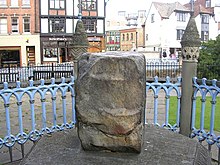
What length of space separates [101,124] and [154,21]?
4633 cm

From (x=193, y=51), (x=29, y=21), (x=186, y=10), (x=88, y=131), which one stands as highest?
(x=186, y=10)

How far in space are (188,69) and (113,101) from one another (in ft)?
7.74

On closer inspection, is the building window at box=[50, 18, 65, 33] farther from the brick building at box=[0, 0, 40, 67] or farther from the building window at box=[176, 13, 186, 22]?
the building window at box=[176, 13, 186, 22]

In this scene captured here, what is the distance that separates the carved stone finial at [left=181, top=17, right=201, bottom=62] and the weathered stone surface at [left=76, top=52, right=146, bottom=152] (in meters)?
2.09

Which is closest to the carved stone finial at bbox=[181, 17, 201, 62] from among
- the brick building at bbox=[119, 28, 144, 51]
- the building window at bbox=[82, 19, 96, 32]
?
the building window at bbox=[82, 19, 96, 32]

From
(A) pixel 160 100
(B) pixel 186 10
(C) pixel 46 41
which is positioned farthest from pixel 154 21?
(A) pixel 160 100

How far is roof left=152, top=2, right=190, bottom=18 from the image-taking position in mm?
45500

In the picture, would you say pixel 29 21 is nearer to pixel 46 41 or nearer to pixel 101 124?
pixel 46 41

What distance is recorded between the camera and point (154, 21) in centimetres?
4750

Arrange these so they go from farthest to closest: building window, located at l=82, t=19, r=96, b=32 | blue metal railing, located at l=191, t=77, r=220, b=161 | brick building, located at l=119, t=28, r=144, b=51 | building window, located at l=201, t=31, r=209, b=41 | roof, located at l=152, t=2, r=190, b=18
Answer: brick building, located at l=119, t=28, r=144, b=51
building window, located at l=201, t=31, r=209, b=41
roof, located at l=152, t=2, r=190, b=18
building window, located at l=82, t=19, r=96, b=32
blue metal railing, located at l=191, t=77, r=220, b=161

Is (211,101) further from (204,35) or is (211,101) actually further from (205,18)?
(205,18)

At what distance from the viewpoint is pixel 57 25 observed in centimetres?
3391

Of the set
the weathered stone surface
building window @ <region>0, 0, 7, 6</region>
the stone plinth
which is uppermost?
building window @ <region>0, 0, 7, 6</region>

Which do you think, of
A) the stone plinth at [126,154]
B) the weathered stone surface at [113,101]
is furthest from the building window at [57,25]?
the weathered stone surface at [113,101]
